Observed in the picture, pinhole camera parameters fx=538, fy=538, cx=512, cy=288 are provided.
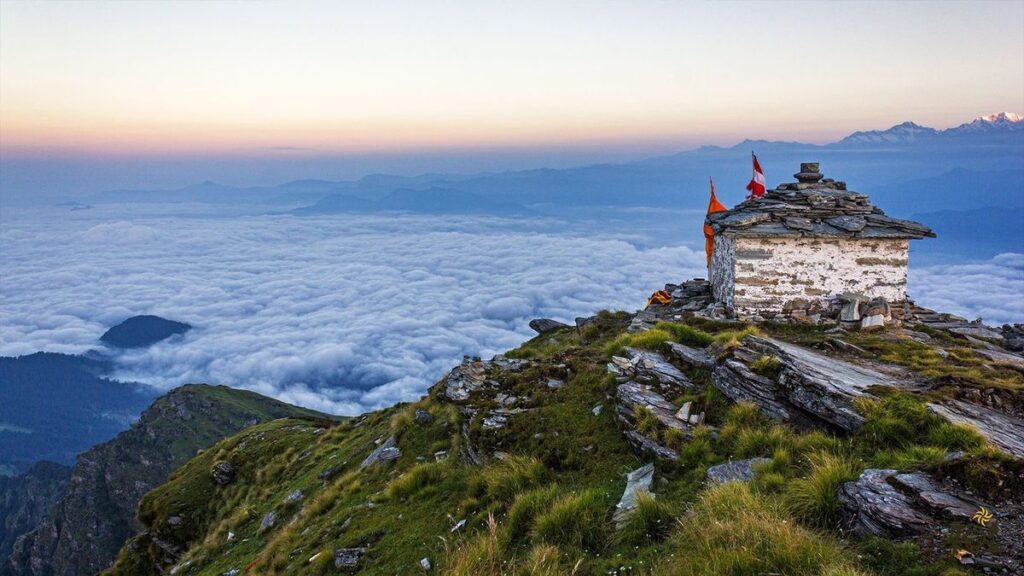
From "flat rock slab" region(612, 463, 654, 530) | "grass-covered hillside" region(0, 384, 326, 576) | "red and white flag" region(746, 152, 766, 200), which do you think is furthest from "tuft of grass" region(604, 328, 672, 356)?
"grass-covered hillside" region(0, 384, 326, 576)

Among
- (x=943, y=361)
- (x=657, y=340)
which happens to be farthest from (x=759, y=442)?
(x=943, y=361)

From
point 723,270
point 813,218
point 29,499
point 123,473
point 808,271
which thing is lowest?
point 29,499

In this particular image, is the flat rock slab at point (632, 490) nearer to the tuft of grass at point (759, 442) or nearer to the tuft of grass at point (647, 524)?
the tuft of grass at point (647, 524)

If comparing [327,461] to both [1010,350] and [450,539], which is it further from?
[1010,350]

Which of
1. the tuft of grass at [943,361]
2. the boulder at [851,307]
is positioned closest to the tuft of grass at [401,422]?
the tuft of grass at [943,361]

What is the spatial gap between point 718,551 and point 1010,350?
18207mm

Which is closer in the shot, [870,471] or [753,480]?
[870,471]

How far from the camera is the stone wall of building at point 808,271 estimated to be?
61.1 ft

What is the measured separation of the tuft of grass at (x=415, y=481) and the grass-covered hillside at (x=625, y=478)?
0.14ft

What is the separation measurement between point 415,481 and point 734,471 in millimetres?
6738

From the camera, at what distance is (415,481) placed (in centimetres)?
1180

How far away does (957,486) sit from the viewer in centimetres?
659

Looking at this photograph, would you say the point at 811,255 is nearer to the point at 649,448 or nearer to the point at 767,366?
the point at 767,366

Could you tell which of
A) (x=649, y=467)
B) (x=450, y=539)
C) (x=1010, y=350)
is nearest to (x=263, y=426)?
(x=450, y=539)
